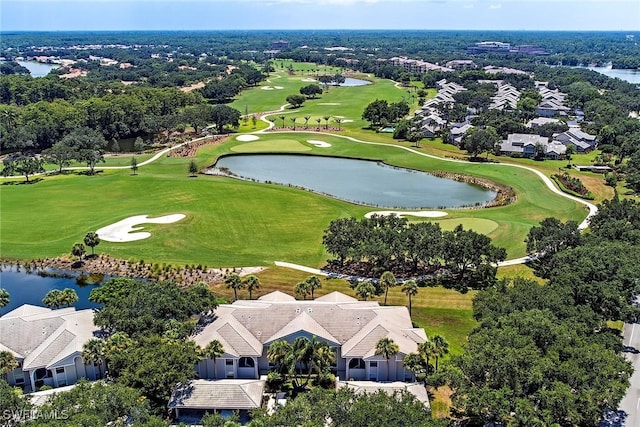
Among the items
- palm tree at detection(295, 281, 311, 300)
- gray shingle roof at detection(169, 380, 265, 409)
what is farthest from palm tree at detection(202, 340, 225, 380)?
palm tree at detection(295, 281, 311, 300)

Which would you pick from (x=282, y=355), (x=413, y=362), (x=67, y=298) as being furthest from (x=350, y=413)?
(x=67, y=298)

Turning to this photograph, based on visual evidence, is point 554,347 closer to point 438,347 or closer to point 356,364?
point 438,347

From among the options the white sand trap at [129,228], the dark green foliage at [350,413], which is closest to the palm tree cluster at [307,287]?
the dark green foliage at [350,413]

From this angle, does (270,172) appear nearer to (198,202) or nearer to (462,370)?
(198,202)

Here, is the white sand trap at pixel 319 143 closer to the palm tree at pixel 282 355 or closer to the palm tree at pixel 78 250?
the palm tree at pixel 78 250

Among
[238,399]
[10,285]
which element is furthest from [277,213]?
[238,399]

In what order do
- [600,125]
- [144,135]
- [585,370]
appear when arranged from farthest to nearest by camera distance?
[144,135] < [600,125] < [585,370]
